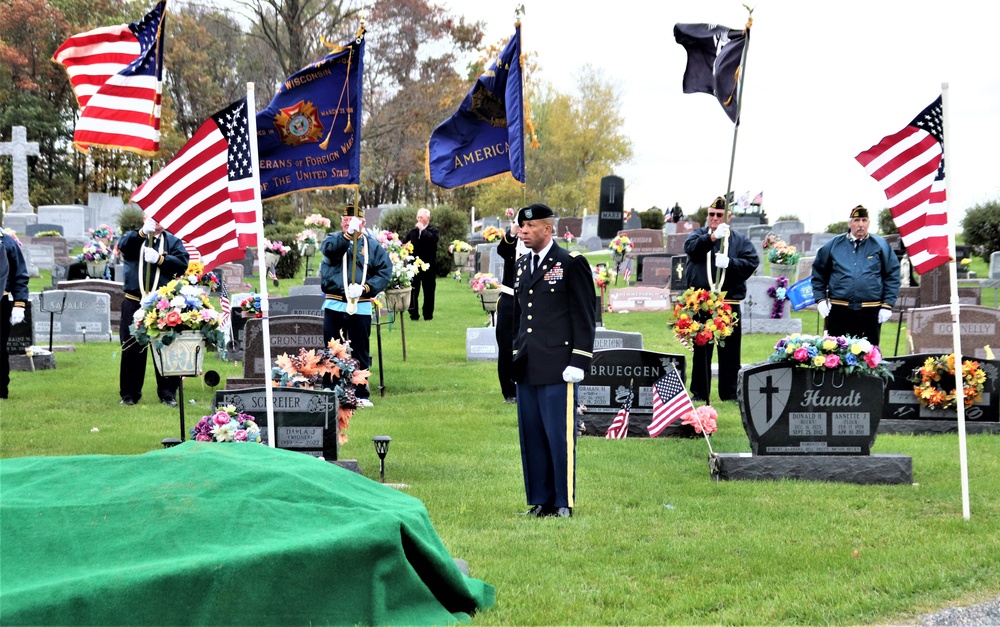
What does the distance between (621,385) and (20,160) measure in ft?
133

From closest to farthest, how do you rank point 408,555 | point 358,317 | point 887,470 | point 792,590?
1. point 408,555
2. point 792,590
3. point 887,470
4. point 358,317

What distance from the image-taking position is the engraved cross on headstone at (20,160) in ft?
149

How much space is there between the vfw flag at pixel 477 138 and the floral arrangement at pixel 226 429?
12.4 feet

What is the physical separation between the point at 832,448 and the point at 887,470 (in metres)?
0.47

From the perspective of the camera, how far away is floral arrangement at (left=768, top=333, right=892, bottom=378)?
9328 mm

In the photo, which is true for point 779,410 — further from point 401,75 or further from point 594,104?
point 594,104

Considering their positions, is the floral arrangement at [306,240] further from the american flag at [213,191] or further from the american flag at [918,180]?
the american flag at [918,180]

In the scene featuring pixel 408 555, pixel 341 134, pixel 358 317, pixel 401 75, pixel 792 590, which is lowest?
pixel 792 590

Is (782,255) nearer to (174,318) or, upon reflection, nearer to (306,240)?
(306,240)

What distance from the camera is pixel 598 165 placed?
2584 inches

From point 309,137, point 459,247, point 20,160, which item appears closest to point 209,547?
point 309,137

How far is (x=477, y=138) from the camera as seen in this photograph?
38.5ft

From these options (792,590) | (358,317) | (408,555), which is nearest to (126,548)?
(408,555)

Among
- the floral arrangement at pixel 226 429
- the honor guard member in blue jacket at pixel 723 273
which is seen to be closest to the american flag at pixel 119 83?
the floral arrangement at pixel 226 429
